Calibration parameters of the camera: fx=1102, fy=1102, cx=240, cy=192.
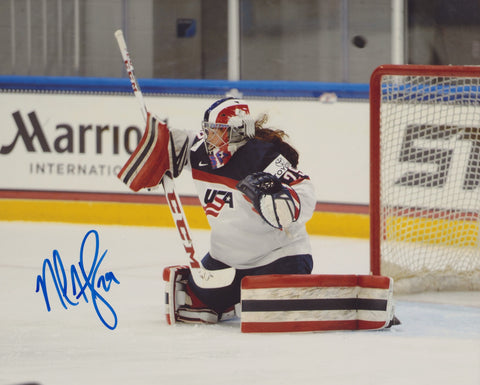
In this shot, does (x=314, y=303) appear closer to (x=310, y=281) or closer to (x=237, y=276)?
(x=310, y=281)

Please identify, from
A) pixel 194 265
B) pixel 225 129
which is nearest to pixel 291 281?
pixel 194 265

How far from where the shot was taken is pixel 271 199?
127 inches

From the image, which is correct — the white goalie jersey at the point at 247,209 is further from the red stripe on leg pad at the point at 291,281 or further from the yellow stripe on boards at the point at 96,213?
the yellow stripe on boards at the point at 96,213

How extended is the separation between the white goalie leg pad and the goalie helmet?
1.33 ft

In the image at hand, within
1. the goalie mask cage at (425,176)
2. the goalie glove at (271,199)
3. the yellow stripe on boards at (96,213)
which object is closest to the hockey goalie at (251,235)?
the goalie glove at (271,199)

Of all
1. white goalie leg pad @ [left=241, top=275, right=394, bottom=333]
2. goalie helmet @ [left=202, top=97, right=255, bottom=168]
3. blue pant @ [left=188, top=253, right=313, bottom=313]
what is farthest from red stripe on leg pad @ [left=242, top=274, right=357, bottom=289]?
goalie helmet @ [left=202, top=97, right=255, bottom=168]

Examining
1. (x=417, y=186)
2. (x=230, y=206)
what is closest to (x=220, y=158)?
(x=230, y=206)

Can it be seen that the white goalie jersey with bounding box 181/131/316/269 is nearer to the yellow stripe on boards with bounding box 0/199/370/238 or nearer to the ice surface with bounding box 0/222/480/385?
the ice surface with bounding box 0/222/480/385

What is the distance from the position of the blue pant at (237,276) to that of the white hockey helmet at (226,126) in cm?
39

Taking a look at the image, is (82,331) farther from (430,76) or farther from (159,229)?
(159,229)

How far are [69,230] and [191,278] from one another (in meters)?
2.60

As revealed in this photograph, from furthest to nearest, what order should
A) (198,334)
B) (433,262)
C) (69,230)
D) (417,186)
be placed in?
(69,230)
(417,186)
(433,262)
(198,334)

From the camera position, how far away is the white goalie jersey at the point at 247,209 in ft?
11.1

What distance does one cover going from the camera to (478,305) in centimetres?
400
